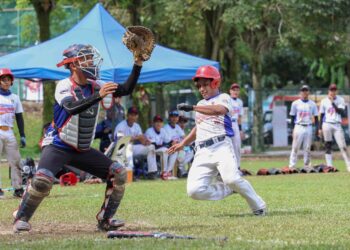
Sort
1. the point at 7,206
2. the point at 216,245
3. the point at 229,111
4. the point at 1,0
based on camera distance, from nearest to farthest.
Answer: the point at 216,245 < the point at 229,111 < the point at 7,206 < the point at 1,0

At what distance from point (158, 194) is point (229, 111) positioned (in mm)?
4911

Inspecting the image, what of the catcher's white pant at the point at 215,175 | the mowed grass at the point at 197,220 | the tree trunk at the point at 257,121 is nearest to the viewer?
the mowed grass at the point at 197,220

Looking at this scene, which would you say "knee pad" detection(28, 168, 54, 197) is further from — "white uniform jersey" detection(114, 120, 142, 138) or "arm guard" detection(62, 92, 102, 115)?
"white uniform jersey" detection(114, 120, 142, 138)

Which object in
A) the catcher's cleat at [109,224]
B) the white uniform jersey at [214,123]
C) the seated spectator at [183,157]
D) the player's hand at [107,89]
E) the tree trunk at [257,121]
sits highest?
the player's hand at [107,89]

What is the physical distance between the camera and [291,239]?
8.77 m

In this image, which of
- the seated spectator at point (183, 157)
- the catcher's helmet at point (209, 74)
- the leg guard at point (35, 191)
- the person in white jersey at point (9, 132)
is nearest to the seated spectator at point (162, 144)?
the seated spectator at point (183, 157)

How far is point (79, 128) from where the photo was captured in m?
9.96

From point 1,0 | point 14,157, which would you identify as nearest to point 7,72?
point 14,157

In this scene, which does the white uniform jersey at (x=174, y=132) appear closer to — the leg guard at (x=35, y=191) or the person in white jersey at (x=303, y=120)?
the person in white jersey at (x=303, y=120)

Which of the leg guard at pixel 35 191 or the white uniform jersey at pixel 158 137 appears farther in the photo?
the white uniform jersey at pixel 158 137

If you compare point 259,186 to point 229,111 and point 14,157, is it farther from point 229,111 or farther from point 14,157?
point 229,111

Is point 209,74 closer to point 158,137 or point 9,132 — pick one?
point 9,132

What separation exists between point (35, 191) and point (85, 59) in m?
1.65

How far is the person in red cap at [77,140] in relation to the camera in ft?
32.2
